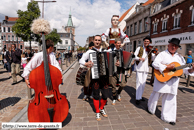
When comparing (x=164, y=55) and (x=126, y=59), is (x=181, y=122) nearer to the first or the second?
(x=164, y=55)

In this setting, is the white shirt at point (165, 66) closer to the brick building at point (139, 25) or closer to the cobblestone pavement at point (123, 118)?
the cobblestone pavement at point (123, 118)

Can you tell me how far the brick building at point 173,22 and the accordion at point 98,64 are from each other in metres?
11.2

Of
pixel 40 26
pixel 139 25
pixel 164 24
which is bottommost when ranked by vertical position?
pixel 40 26

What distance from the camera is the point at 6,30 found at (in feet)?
166

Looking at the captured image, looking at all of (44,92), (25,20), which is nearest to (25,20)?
(25,20)

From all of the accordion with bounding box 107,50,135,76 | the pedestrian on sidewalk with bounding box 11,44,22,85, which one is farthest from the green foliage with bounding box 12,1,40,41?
the accordion with bounding box 107,50,135,76

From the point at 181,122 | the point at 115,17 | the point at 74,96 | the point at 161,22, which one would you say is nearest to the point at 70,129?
the point at 74,96

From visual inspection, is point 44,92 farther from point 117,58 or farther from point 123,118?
point 123,118

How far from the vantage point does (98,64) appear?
8.92ft

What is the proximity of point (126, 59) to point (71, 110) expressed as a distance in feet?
7.27

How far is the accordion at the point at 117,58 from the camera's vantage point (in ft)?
9.50

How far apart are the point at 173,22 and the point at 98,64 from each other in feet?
52.7

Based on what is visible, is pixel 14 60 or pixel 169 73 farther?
pixel 14 60

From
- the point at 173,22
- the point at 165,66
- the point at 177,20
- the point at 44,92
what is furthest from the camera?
the point at 173,22
